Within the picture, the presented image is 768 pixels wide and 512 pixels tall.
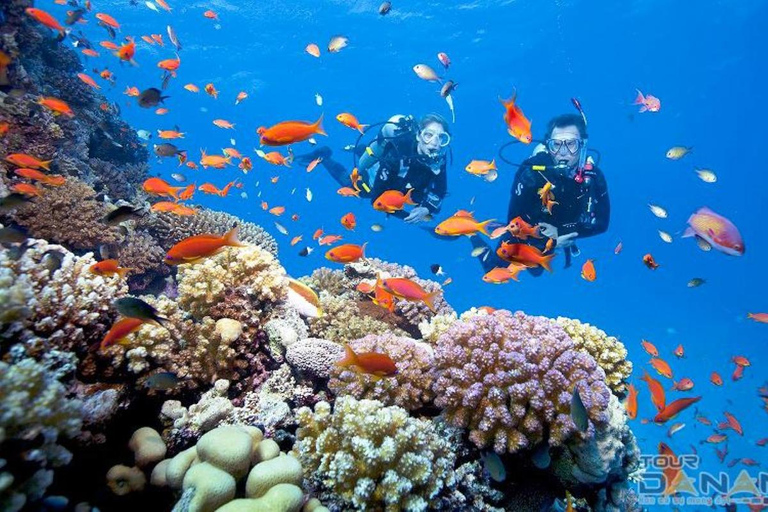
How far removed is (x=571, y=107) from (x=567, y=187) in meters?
61.6

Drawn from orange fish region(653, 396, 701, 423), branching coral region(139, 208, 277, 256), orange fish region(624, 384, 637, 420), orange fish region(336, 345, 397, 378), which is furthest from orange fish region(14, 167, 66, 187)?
orange fish region(653, 396, 701, 423)

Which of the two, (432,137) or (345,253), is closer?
(345,253)

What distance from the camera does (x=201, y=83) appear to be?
5253 centimetres

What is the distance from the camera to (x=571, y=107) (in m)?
61.4

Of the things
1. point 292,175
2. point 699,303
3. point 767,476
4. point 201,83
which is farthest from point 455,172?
point 767,476

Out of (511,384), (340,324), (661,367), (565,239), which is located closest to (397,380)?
(511,384)

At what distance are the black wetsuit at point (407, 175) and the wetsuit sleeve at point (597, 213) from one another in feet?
11.7

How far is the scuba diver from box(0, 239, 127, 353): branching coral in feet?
23.7

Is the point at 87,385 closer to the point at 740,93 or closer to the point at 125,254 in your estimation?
the point at 125,254

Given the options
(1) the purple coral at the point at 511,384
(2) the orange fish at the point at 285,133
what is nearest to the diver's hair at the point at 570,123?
(1) the purple coral at the point at 511,384

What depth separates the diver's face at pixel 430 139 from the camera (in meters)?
10.3

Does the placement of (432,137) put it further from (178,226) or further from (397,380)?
(397,380)

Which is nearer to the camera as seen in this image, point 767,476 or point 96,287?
point 96,287

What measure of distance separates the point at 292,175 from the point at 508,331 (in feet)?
365
